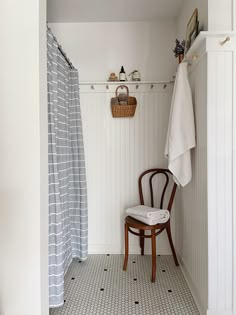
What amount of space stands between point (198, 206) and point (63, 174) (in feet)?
3.57

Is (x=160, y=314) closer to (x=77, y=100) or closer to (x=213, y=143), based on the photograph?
(x=213, y=143)

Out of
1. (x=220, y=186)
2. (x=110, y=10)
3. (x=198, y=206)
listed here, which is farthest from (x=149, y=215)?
(x=110, y=10)

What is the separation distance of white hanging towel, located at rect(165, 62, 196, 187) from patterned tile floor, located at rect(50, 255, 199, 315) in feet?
3.00

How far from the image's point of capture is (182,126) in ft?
6.45

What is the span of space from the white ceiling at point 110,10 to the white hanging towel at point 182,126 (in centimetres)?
90

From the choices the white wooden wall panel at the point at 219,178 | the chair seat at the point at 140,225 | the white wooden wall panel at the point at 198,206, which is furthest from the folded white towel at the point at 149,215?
the white wooden wall panel at the point at 219,178

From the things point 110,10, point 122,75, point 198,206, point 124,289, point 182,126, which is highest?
point 110,10

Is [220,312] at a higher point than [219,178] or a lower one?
lower

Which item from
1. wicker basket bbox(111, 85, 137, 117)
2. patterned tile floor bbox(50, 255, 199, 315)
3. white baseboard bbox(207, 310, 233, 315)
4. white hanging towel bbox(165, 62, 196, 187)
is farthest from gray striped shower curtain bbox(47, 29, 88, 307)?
white baseboard bbox(207, 310, 233, 315)

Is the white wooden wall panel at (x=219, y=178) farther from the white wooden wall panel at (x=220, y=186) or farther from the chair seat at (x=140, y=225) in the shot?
the chair seat at (x=140, y=225)

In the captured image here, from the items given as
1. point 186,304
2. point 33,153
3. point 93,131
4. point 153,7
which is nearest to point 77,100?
point 93,131

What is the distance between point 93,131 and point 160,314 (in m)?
1.84

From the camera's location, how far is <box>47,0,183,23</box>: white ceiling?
245 centimetres

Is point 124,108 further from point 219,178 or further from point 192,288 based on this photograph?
point 192,288
